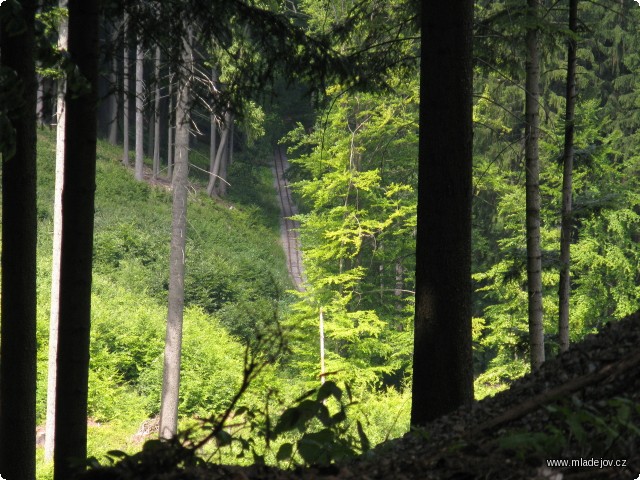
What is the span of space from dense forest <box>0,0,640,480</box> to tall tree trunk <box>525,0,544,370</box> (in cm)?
3

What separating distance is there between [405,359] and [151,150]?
28364 millimetres

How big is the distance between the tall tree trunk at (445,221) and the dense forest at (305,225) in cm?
2

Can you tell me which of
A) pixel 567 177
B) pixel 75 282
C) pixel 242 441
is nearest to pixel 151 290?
pixel 567 177

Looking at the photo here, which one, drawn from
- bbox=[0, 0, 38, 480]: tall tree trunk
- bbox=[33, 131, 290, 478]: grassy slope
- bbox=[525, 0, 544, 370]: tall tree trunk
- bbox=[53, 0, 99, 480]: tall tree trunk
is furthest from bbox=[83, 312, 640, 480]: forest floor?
bbox=[525, 0, 544, 370]: tall tree trunk

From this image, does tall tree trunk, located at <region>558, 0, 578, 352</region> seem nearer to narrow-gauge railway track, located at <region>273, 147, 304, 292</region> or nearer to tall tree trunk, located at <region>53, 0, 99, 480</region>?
tall tree trunk, located at <region>53, 0, 99, 480</region>

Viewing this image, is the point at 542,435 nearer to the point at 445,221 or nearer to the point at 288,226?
the point at 445,221

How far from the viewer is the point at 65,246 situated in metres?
5.54

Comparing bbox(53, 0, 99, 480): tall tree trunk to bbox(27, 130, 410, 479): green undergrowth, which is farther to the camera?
bbox(27, 130, 410, 479): green undergrowth

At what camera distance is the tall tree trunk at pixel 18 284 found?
18.6 ft

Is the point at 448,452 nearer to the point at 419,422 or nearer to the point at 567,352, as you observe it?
the point at 567,352

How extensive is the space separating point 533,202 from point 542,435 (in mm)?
7622

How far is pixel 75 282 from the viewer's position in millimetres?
5504

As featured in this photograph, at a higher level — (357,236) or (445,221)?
(357,236)

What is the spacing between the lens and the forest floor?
9.25 ft
